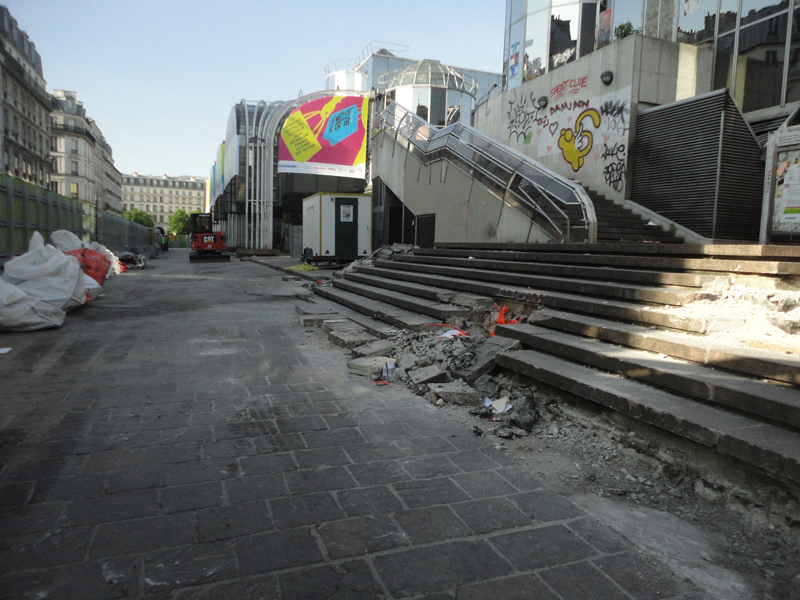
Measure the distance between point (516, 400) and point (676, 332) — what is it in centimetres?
147

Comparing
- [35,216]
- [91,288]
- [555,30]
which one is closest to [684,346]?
[91,288]

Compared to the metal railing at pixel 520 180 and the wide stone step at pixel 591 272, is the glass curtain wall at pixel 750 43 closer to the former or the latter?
the metal railing at pixel 520 180

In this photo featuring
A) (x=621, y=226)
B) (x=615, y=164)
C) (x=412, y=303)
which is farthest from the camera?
(x=615, y=164)

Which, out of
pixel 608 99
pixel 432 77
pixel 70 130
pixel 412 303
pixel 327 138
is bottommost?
pixel 412 303

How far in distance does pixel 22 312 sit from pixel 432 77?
3183 cm

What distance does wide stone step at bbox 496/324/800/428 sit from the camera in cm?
293

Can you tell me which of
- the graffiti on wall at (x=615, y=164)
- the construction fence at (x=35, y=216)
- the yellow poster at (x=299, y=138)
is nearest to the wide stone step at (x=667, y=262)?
the graffiti on wall at (x=615, y=164)

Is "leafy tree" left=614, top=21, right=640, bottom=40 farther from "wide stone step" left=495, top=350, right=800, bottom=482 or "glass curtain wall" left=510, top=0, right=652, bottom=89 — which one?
"wide stone step" left=495, top=350, right=800, bottom=482

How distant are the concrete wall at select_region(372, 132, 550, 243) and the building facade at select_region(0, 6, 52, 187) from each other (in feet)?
138

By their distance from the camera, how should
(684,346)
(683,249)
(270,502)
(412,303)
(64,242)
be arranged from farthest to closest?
(64,242), (412,303), (683,249), (684,346), (270,502)

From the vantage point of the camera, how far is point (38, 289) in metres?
8.20

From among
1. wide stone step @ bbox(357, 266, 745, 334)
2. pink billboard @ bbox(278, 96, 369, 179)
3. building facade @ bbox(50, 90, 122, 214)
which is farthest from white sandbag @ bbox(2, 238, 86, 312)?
building facade @ bbox(50, 90, 122, 214)

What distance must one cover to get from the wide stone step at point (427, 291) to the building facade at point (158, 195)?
144 meters

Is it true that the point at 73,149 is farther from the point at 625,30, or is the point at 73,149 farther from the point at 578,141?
the point at 625,30
